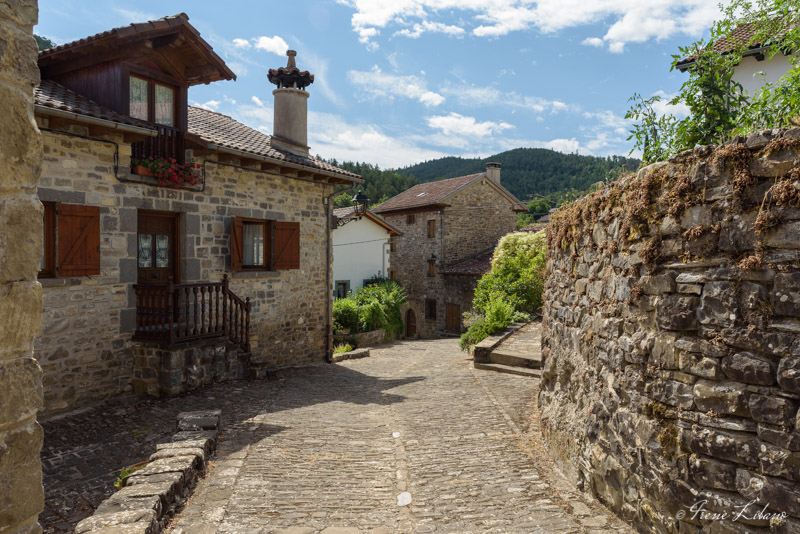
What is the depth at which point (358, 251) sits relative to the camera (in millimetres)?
22391

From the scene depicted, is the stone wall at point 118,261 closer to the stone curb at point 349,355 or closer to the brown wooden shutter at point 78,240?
the brown wooden shutter at point 78,240

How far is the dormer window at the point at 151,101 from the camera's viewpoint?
350 inches

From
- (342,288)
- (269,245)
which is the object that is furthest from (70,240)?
(342,288)

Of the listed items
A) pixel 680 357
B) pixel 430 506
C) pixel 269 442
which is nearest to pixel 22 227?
pixel 680 357

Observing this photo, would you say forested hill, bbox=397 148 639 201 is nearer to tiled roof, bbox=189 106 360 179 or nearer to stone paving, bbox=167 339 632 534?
tiled roof, bbox=189 106 360 179

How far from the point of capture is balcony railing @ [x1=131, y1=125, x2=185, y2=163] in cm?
867

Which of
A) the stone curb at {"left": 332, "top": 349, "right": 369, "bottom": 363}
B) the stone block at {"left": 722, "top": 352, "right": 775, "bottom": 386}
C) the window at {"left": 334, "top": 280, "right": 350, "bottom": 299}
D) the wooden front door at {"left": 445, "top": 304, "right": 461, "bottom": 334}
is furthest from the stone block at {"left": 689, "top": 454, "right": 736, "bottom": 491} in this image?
the wooden front door at {"left": 445, "top": 304, "right": 461, "bottom": 334}

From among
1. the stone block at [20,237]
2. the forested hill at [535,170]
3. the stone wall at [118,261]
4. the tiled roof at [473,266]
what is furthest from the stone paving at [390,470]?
the forested hill at [535,170]

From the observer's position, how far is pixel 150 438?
6312 millimetres

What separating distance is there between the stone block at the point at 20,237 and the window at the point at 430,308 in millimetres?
24110

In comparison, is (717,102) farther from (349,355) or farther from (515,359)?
(349,355)

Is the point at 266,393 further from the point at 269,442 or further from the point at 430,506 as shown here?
Answer: the point at 430,506

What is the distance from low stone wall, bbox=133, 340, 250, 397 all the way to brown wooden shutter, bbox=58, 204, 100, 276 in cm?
157

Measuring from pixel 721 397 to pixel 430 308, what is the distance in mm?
22974
